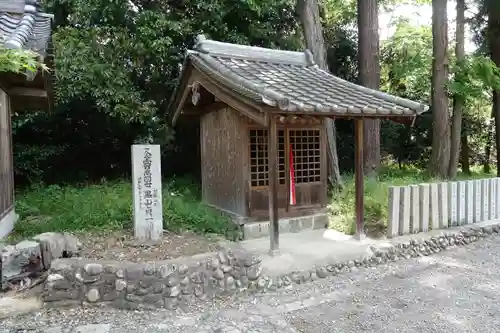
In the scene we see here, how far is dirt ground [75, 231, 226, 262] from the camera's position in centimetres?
573

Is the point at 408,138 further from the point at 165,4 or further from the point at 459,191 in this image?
the point at 165,4

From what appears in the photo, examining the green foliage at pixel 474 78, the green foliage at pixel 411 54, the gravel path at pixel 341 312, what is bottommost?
the gravel path at pixel 341 312

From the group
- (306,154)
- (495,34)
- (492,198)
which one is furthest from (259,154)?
(495,34)

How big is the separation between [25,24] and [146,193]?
10.6 ft

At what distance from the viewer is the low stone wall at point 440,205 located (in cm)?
763

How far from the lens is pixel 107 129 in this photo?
13.6m

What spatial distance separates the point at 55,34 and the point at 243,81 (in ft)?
20.7

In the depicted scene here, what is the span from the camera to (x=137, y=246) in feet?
20.4

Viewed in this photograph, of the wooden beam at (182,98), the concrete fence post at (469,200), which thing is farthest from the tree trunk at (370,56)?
the wooden beam at (182,98)

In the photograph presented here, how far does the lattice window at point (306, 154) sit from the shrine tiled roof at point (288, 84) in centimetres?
125

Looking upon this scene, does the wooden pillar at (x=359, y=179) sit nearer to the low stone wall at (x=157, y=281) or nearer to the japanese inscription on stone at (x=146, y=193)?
the low stone wall at (x=157, y=281)

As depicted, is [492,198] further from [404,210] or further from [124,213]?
[124,213]

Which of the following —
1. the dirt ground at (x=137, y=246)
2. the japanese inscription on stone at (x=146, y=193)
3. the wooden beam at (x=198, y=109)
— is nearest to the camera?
the dirt ground at (x=137, y=246)

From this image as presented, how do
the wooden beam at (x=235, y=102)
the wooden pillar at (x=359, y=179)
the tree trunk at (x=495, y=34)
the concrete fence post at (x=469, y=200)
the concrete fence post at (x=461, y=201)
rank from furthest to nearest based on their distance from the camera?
the tree trunk at (x=495, y=34) < the concrete fence post at (x=469, y=200) < the concrete fence post at (x=461, y=201) < the wooden pillar at (x=359, y=179) < the wooden beam at (x=235, y=102)
